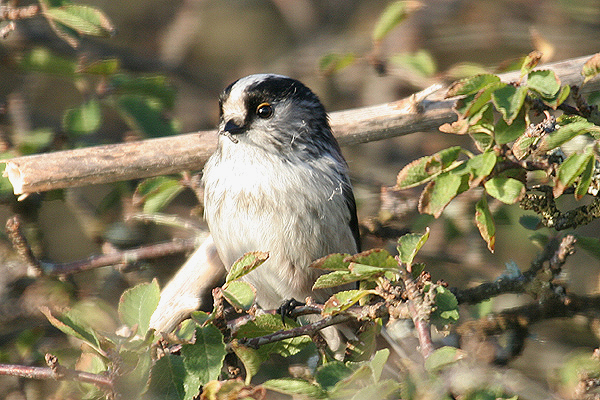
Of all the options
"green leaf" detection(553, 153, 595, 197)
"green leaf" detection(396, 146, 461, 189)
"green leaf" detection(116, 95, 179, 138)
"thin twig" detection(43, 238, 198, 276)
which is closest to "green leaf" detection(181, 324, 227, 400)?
A: "green leaf" detection(396, 146, 461, 189)

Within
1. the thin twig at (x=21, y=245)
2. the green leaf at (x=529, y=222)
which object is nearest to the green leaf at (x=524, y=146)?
the green leaf at (x=529, y=222)

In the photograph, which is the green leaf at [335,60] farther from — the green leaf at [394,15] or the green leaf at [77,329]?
the green leaf at [77,329]

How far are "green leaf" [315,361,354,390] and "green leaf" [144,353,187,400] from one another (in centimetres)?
42

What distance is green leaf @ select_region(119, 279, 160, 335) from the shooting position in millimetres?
2162

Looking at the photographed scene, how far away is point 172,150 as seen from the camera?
3.34m

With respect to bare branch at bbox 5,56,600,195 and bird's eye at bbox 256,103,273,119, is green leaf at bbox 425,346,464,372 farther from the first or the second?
bird's eye at bbox 256,103,273,119

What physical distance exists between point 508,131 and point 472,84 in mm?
200

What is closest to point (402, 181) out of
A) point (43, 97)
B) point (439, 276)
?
point (439, 276)

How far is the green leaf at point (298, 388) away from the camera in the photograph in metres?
2.01

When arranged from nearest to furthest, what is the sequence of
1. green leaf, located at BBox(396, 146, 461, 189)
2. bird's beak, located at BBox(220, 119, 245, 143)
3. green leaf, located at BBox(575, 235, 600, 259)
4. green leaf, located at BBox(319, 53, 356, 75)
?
green leaf, located at BBox(396, 146, 461, 189) < green leaf, located at BBox(575, 235, 600, 259) < bird's beak, located at BBox(220, 119, 245, 143) < green leaf, located at BBox(319, 53, 356, 75)

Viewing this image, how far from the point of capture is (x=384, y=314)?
7.71 feet

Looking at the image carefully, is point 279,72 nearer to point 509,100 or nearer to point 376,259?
point 509,100

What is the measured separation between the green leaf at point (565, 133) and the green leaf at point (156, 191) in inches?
74.2

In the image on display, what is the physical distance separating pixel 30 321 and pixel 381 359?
237 cm
